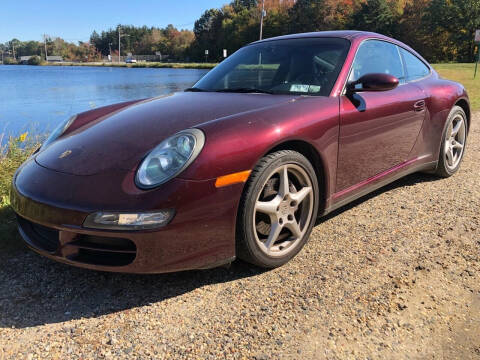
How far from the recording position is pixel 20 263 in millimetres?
2535

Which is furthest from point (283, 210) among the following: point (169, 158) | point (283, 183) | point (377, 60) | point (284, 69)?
point (377, 60)

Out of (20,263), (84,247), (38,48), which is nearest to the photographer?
(84,247)

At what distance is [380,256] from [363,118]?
95 cm

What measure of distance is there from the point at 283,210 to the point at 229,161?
555 millimetres

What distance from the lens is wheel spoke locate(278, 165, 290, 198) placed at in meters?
2.36

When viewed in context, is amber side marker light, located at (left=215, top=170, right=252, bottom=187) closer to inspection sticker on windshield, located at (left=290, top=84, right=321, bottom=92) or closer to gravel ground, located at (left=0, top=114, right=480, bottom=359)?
gravel ground, located at (left=0, top=114, right=480, bottom=359)

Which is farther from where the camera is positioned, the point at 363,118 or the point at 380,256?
the point at 363,118

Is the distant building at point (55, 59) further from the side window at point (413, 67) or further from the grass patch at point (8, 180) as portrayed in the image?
the side window at point (413, 67)

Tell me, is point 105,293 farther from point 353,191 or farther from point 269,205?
point 353,191

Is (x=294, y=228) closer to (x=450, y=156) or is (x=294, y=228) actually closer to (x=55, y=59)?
(x=450, y=156)

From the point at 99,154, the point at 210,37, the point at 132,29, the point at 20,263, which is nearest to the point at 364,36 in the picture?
the point at 99,154

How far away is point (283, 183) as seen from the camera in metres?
2.39

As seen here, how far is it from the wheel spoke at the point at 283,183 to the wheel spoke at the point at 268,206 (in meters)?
0.05

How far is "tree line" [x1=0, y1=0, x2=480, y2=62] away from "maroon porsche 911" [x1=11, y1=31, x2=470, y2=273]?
55867mm
